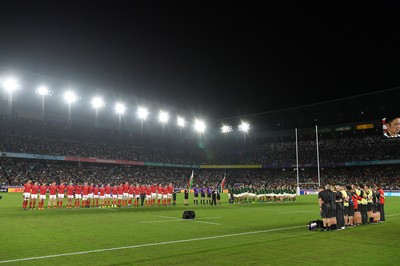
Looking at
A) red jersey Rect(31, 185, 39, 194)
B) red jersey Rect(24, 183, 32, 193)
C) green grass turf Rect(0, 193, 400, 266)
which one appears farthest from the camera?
red jersey Rect(31, 185, 39, 194)

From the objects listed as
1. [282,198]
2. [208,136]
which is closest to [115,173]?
[208,136]

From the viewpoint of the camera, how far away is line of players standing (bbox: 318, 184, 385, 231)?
47.0 ft

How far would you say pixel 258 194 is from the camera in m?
35.8

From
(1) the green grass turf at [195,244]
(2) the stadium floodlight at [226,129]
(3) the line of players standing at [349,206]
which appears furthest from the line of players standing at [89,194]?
(2) the stadium floodlight at [226,129]

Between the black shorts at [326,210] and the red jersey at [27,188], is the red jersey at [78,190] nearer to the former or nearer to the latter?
the red jersey at [27,188]

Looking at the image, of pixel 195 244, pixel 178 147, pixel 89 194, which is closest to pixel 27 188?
pixel 89 194

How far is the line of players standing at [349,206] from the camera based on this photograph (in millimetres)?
14312

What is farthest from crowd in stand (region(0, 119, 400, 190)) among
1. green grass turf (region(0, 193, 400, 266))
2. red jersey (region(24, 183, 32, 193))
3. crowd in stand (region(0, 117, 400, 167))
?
green grass turf (region(0, 193, 400, 266))

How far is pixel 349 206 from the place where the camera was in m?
16.0

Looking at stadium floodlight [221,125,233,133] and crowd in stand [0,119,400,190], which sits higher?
stadium floodlight [221,125,233,133]

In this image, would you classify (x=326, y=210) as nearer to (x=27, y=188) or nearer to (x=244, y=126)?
(x=27, y=188)

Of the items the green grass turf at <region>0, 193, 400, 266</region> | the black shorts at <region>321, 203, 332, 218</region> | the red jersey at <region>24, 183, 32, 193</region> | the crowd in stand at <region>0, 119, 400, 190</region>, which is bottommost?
the green grass turf at <region>0, 193, 400, 266</region>

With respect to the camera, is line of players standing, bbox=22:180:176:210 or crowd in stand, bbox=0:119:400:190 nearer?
line of players standing, bbox=22:180:176:210

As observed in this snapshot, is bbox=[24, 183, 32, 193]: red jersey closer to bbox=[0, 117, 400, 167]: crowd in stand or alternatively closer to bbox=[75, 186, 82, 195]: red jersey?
bbox=[75, 186, 82, 195]: red jersey
